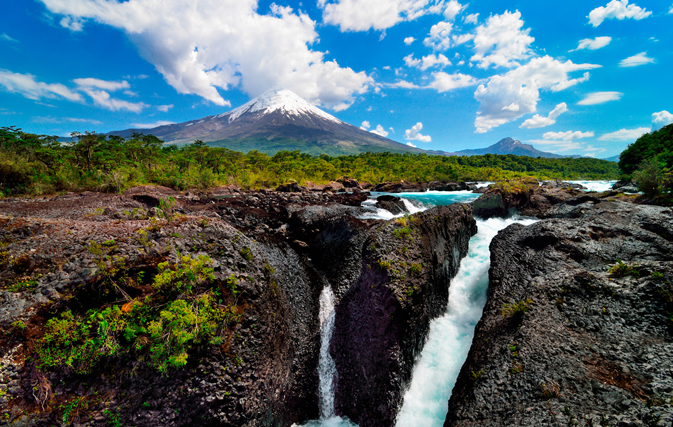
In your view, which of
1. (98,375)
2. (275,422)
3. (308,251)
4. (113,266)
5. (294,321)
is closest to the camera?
(98,375)

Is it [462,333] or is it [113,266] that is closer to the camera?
[113,266]

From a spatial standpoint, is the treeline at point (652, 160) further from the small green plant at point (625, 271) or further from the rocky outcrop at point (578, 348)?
the small green plant at point (625, 271)

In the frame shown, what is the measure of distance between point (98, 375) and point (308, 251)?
307 inches

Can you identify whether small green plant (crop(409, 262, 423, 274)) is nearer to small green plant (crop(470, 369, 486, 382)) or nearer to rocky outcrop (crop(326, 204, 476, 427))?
rocky outcrop (crop(326, 204, 476, 427))

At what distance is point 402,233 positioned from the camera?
7.64 metres

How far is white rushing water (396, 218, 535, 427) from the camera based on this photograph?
560 centimetres

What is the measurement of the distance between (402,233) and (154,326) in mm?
6769

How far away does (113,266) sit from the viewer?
4453mm

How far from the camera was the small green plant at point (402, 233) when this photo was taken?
7547 mm

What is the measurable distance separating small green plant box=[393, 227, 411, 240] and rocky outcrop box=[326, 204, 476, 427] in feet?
0.07

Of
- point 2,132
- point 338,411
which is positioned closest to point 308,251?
point 338,411

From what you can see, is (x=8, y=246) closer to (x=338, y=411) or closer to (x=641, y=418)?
(x=338, y=411)

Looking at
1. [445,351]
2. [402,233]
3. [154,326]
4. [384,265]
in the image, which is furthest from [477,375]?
[154,326]

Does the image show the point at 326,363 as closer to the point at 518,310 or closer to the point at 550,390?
the point at 550,390
